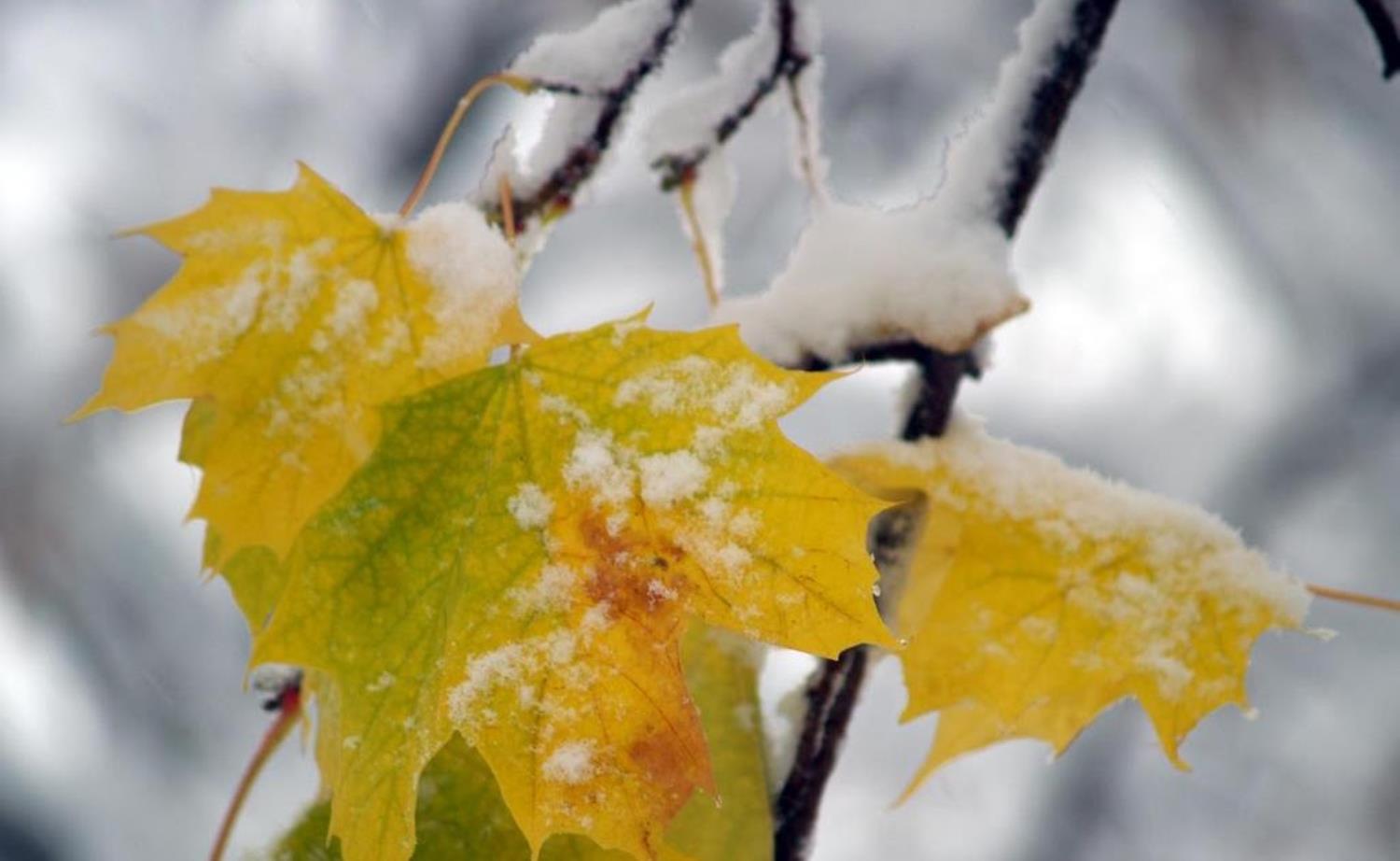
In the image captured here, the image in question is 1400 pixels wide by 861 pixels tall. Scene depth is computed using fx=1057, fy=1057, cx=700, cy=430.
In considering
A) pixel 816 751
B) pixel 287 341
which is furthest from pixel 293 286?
pixel 816 751

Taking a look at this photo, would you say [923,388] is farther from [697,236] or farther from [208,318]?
[208,318]

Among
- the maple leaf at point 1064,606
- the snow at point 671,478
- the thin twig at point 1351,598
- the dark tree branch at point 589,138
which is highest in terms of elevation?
the dark tree branch at point 589,138

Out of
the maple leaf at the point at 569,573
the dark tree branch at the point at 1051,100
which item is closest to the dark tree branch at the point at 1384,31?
the dark tree branch at the point at 1051,100

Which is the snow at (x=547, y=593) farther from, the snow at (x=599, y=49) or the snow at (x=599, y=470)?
the snow at (x=599, y=49)

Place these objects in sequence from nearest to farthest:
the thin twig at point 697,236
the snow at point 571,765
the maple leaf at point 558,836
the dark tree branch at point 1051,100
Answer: the snow at point 571,765, the maple leaf at point 558,836, the dark tree branch at point 1051,100, the thin twig at point 697,236

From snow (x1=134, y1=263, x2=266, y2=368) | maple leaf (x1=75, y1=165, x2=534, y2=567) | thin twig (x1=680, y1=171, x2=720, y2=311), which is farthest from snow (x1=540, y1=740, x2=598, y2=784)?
thin twig (x1=680, y1=171, x2=720, y2=311)

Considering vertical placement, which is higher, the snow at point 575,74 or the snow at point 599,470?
the snow at point 575,74
